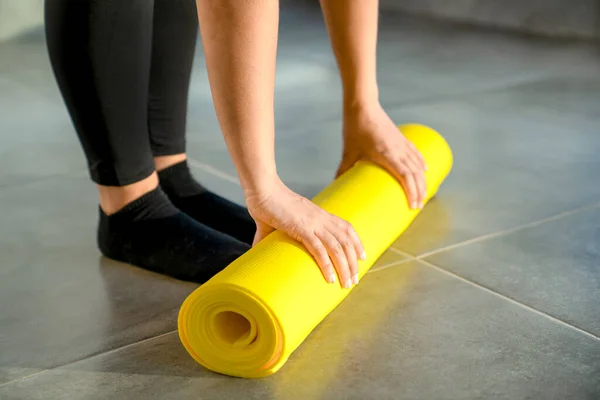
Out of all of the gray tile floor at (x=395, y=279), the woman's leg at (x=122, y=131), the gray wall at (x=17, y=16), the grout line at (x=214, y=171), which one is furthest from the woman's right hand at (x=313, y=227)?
the gray wall at (x=17, y=16)

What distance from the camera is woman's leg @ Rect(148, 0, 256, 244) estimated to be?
4.99 ft

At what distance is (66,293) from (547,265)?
790 mm

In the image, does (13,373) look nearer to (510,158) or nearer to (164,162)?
(164,162)

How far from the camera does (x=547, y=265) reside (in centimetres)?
142

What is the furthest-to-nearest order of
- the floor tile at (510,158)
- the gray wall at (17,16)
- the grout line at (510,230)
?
1. the gray wall at (17,16)
2. the floor tile at (510,158)
3. the grout line at (510,230)

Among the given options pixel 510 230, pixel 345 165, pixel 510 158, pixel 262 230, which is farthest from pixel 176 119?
pixel 510 158

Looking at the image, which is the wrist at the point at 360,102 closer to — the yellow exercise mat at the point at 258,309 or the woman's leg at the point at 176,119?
the woman's leg at the point at 176,119

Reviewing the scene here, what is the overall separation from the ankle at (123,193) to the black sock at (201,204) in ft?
0.44

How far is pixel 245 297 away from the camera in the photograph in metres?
1.05

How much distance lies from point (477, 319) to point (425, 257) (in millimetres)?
249

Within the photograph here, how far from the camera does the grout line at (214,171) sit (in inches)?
74.9

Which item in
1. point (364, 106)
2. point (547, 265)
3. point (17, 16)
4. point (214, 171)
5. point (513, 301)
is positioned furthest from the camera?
point (17, 16)

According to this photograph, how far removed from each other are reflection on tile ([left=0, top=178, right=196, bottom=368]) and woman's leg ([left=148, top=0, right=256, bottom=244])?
180 mm

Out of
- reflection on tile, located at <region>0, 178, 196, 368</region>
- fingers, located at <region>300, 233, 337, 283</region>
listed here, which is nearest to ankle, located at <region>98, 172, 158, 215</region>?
reflection on tile, located at <region>0, 178, 196, 368</region>
